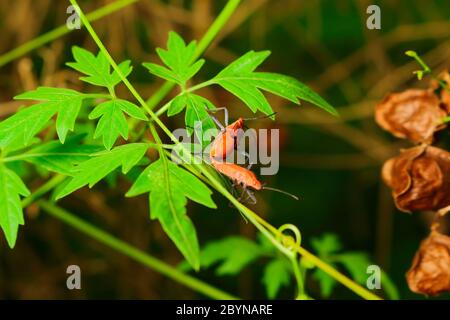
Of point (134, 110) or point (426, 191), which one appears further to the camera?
point (426, 191)

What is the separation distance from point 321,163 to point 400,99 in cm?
246

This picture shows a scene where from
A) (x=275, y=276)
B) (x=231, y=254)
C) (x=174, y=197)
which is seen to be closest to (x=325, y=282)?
(x=275, y=276)

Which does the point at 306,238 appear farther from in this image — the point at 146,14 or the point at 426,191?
the point at 426,191

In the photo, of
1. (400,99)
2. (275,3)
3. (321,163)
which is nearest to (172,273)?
(400,99)

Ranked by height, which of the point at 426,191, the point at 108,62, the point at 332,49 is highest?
the point at 332,49

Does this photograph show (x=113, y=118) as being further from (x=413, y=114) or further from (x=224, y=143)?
(x=413, y=114)

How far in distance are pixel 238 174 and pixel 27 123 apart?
1.12 ft

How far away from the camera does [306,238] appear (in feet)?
11.1

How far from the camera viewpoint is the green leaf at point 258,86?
0.99 metres

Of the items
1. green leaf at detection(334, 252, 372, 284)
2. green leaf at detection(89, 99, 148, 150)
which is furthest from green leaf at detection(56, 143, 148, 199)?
green leaf at detection(334, 252, 372, 284)

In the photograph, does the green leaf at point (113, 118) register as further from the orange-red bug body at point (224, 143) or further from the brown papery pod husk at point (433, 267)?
the brown papery pod husk at point (433, 267)

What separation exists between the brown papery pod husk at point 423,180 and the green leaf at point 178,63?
45 cm

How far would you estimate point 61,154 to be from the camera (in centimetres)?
111

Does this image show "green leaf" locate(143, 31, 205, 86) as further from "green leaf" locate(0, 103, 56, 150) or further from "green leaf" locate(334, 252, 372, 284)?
"green leaf" locate(334, 252, 372, 284)
